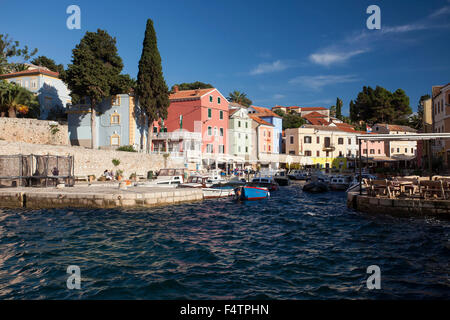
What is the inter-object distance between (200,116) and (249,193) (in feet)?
92.4

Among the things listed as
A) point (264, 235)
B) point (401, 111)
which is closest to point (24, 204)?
point (264, 235)

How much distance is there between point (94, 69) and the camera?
4181 cm

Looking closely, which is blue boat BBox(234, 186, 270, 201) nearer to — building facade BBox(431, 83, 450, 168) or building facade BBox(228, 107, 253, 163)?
building facade BBox(431, 83, 450, 168)

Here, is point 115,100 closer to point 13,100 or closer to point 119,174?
point 13,100

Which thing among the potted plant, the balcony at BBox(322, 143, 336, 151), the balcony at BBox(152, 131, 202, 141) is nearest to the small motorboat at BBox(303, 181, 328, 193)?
the potted plant

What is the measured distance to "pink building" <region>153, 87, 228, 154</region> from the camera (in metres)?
53.8

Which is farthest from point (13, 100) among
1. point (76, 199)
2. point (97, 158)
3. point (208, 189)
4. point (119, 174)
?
point (208, 189)

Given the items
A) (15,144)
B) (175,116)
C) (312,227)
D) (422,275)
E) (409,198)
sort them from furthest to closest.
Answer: (175,116) < (15,144) < (409,198) < (312,227) < (422,275)

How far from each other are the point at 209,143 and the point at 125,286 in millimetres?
47228

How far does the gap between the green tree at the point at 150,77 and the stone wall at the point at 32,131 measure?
10100 millimetres

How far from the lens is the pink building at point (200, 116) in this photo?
176 ft

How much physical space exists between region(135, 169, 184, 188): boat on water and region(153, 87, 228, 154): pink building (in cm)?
1943

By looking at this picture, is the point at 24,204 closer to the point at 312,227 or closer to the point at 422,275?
the point at 312,227

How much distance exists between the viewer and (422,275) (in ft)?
31.0
